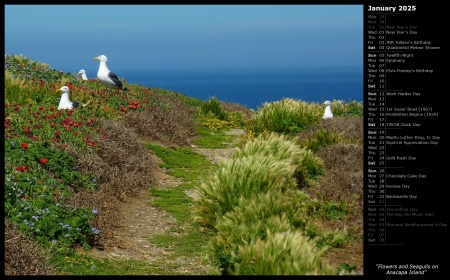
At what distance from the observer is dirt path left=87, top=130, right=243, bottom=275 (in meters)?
10.3

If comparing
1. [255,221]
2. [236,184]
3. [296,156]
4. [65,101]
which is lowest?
[255,221]

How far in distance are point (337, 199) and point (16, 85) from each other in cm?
1011

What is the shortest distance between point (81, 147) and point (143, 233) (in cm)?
330

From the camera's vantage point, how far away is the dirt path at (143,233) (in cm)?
1027

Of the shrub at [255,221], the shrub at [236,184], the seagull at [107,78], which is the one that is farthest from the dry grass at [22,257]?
the seagull at [107,78]

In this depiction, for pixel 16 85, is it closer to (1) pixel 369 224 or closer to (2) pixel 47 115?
(2) pixel 47 115

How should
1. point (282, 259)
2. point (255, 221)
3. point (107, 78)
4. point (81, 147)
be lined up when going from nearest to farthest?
point (282, 259) < point (255, 221) < point (81, 147) < point (107, 78)

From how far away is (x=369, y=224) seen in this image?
823 cm

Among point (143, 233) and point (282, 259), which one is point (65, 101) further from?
point (282, 259)

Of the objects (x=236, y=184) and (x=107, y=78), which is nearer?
(x=236, y=184)

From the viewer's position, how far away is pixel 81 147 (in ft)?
47.2

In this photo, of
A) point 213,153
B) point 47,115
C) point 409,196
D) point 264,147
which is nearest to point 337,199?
point 264,147

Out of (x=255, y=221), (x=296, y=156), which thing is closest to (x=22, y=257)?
(x=255, y=221)

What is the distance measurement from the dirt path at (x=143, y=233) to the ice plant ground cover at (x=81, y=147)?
27 centimetres
